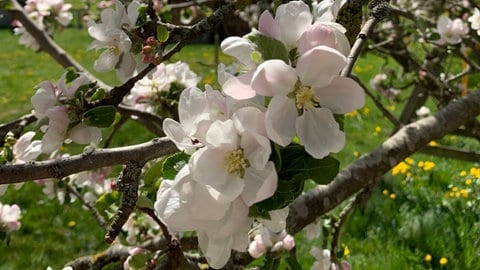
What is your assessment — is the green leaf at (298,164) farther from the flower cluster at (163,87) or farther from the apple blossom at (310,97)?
the flower cluster at (163,87)

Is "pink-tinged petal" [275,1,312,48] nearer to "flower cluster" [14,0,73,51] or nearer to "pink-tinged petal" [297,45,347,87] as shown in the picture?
"pink-tinged petal" [297,45,347,87]

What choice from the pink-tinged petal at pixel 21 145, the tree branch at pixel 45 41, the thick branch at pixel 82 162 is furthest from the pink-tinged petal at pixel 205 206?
the tree branch at pixel 45 41

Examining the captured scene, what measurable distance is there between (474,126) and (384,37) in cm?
117

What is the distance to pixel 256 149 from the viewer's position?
60cm

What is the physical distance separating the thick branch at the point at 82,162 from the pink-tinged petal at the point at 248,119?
0.25 meters

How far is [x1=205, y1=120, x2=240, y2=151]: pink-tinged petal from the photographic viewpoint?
1.98ft

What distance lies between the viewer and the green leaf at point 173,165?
68 centimetres

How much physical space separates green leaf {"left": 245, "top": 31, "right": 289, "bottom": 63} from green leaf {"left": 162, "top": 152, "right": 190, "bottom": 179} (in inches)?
5.7

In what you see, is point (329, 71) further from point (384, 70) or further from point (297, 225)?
point (384, 70)

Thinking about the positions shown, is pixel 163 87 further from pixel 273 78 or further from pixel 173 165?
pixel 273 78

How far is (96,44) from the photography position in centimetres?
113

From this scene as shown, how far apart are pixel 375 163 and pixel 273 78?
996 millimetres

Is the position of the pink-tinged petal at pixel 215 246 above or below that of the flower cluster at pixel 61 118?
above

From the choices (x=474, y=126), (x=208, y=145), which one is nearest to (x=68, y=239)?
(x=474, y=126)
